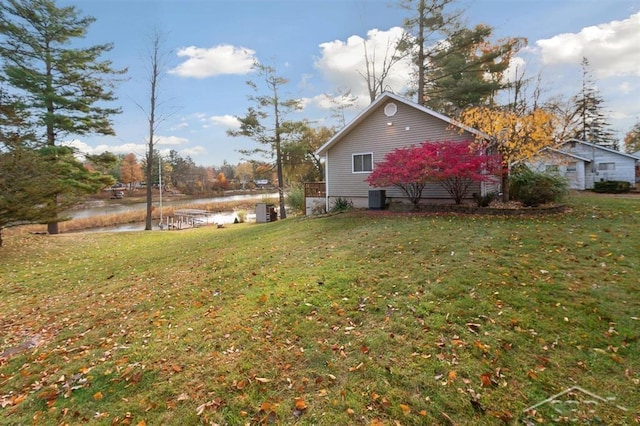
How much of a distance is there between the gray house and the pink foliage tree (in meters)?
0.83

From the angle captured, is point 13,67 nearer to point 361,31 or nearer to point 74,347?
point 74,347

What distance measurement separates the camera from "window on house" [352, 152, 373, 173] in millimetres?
13680

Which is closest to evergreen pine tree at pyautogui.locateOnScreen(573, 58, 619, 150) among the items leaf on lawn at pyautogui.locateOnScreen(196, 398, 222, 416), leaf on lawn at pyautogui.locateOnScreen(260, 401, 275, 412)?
leaf on lawn at pyautogui.locateOnScreen(260, 401, 275, 412)

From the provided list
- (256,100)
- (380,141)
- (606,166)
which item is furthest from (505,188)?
(606,166)

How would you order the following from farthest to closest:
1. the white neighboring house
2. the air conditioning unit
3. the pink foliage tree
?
the white neighboring house
the air conditioning unit
the pink foliage tree

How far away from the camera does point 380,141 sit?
43.7 feet

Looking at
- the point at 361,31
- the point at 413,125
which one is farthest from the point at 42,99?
the point at 361,31

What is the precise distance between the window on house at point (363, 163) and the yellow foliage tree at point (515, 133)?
4.53m

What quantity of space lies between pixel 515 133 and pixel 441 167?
8.79ft

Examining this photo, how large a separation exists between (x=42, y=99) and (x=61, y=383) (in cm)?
1829

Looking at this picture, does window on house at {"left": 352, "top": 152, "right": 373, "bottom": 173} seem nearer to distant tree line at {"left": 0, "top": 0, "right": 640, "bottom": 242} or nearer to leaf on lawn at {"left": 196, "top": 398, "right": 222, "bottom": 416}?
distant tree line at {"left": 0, "top": 0, "right": 640, "bottom": 242}

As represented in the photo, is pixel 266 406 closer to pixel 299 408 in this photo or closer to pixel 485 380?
pixel 299 408

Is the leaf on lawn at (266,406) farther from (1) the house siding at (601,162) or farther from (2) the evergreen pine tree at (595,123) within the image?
(2) the evergreen pine tree at (595,123)

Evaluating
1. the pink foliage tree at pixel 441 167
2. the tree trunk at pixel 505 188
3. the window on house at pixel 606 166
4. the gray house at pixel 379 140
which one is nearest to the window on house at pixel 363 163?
the gray house at pixel 379 140
